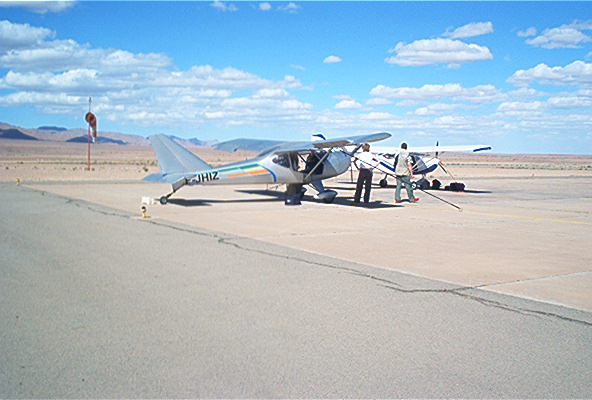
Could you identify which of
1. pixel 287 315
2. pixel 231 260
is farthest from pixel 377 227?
pixel 287 315

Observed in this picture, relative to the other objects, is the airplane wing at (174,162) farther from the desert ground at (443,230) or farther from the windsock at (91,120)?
the windsock at (91,120)

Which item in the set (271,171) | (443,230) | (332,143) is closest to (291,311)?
(443,230)

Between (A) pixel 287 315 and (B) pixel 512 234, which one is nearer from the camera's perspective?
(A) pixel 287 315

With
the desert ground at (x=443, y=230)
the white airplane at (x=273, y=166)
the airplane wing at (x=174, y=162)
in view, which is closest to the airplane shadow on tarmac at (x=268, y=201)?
the desert ground at (x=443, y=230)

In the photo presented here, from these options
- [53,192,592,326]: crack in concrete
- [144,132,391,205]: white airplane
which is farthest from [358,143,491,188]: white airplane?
[53,192,592,326]: crack in concrete

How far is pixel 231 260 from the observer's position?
31.7ft

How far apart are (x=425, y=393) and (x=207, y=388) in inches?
63.0

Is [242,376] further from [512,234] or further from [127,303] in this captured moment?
[512,234]

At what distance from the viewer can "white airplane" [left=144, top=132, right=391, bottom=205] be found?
1873 centimetres

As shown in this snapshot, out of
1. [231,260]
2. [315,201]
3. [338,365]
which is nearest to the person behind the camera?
[338,365]

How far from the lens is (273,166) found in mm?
20234

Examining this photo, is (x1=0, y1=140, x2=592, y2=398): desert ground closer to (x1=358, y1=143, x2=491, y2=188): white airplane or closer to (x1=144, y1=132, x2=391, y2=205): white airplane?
(x1=144, y1=132, x2=391, y2=205): white airplane

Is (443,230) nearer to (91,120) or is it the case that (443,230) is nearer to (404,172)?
(404,172)

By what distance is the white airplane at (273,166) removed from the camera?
18.7m
